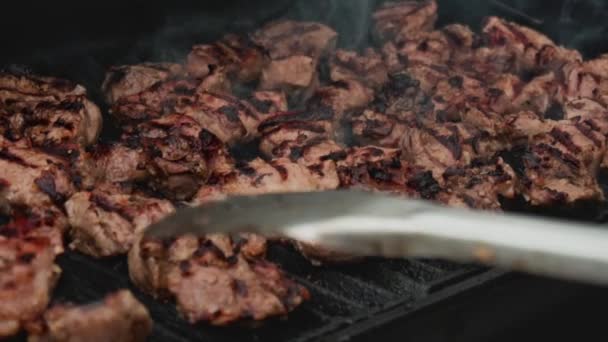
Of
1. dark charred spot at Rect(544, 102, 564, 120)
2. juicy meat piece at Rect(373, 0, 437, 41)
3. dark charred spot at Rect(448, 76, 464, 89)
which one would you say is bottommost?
dark charred spot at Rect(544, 102, 564, 120)

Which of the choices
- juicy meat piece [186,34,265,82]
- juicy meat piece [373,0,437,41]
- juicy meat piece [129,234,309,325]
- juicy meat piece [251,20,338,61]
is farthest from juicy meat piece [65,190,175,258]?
juicy meat piece [373,0,437,41]

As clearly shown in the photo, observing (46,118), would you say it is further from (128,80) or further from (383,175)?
(383,175)

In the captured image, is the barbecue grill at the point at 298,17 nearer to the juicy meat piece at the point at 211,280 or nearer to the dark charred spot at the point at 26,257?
the juicy meat piece at the point at 211,280

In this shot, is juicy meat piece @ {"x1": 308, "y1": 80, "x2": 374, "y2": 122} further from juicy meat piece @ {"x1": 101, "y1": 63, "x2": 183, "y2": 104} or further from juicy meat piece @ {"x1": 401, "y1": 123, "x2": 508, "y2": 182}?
juicy meat piece @ {"x1": 101, "y1": 63, "x2": 183, "y2": 104}

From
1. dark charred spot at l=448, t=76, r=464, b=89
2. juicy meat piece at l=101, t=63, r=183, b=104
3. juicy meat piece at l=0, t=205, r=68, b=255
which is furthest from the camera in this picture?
dark charred spot at l=448, t=76, r=464, b=89

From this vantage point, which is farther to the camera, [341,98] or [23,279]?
[341,98]

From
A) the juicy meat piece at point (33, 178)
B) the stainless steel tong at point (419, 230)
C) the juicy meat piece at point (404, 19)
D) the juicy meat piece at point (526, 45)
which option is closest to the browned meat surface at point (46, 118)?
the juicy meat piece at point (33, 178)

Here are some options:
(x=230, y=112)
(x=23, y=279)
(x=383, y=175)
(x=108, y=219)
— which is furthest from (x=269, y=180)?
(x=23, y=279)
